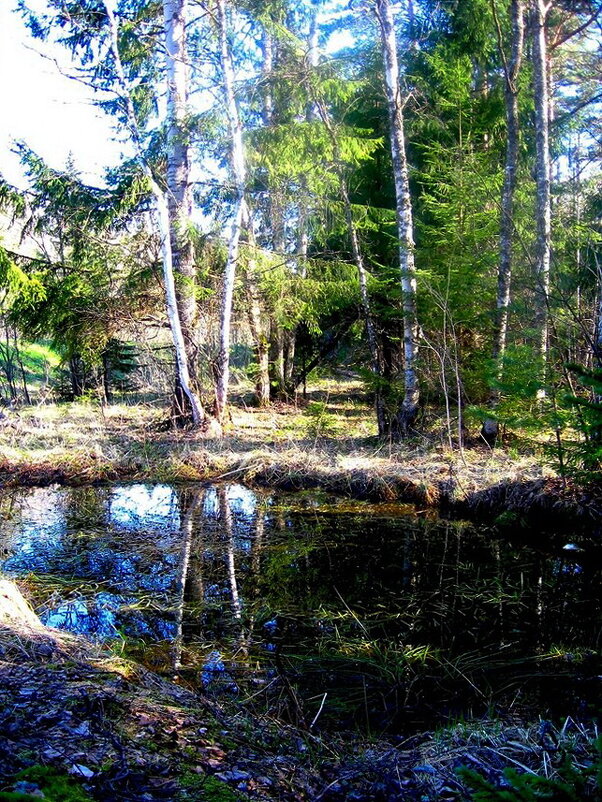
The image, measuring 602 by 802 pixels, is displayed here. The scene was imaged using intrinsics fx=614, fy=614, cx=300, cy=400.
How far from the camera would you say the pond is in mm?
3947

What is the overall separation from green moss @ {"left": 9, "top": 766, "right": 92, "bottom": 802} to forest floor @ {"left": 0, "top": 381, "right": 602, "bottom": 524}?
6244 mm

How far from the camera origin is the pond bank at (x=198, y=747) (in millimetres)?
2488

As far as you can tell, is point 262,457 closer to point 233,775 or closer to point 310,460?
point 310,460

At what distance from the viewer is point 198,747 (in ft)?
9.37

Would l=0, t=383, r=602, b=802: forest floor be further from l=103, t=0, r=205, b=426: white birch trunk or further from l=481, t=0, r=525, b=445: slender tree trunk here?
l=103, t=0, r=205, b=426: white birch trunk

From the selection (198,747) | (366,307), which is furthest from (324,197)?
(198,747)

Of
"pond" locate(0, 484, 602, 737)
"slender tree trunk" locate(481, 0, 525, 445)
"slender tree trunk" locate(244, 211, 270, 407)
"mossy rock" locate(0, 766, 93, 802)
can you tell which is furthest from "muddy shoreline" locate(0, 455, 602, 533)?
"mossy rock" locate(0, 766, 93, 802)

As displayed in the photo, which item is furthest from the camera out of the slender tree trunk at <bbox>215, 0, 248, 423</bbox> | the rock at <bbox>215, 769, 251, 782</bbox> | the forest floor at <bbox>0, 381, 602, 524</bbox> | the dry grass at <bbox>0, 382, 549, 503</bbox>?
the slender tree trunk at <bbox>215, 0, 248, 423</bbox>

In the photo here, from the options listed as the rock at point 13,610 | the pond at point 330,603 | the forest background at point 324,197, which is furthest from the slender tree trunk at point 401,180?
the rock at point 13,610

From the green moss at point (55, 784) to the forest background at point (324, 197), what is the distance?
817 centimetres

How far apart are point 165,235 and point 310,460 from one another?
4930mm

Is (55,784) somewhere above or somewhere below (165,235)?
below

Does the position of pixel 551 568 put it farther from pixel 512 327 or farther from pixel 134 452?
pixel 134 452

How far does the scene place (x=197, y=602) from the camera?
544 centimetres
